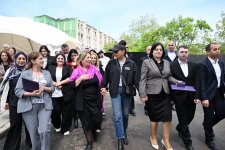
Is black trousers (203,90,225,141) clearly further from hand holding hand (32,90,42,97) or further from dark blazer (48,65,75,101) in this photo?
hand holding hand (32,90,42,97)

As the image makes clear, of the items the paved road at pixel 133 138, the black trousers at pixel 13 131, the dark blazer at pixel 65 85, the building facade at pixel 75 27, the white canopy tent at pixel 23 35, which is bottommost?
the paved road at pixel 133 138

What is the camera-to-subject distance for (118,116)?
4660mm

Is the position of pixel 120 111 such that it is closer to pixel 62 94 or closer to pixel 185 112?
pixel 185 112

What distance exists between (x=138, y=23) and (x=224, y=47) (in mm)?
25031

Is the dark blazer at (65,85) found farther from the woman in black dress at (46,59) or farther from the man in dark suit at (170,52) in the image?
the man in dark suit at (170,52)

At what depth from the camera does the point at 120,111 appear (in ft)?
15.4

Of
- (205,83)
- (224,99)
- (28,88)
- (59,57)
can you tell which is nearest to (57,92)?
(59,57)

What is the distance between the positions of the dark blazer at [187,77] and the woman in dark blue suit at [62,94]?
2.29 meters

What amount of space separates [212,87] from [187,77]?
1.73 feet

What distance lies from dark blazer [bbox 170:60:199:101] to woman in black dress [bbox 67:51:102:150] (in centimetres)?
152

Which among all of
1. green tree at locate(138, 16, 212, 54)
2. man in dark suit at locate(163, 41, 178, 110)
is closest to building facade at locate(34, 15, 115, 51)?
green tree at locate(138, 16, 212, 54)

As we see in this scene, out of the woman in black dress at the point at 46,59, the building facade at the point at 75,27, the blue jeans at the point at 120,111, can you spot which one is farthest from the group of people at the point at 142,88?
the building facade at the point at 75,27

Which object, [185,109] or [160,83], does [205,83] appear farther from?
[160,83]

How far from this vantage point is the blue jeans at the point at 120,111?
4.64 meters
